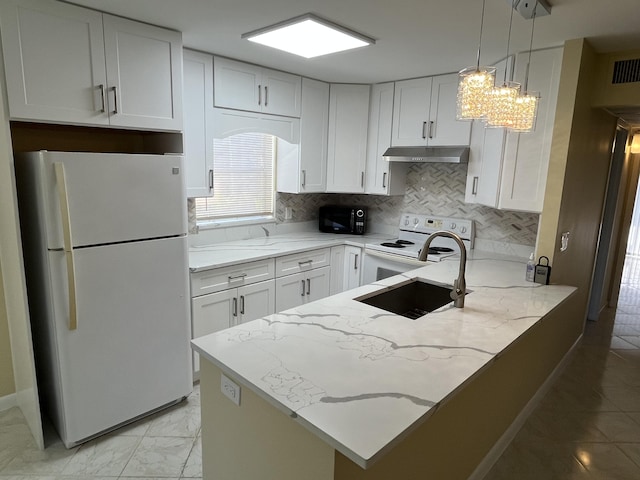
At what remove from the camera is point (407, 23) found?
2.17m

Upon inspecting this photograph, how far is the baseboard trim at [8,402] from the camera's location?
2609mm

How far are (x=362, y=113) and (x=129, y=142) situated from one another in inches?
80.8

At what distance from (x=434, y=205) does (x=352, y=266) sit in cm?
99

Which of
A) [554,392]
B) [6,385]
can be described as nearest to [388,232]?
[554,392]

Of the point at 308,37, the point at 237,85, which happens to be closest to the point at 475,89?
the point at 308,37

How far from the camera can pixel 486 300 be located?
7.37 ft

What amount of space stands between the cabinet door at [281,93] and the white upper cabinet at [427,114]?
89cm

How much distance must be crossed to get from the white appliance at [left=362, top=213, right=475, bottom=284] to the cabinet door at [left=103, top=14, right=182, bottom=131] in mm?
1931

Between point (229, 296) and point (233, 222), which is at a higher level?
point (233, 222)

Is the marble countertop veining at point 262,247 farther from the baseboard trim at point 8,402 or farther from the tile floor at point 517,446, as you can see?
the baseboard trim at point 8,402

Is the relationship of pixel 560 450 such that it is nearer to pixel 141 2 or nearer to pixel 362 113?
pixel 362 113

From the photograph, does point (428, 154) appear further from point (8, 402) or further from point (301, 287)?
point (8, 402)

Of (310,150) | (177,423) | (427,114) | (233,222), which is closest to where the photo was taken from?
(177,423)

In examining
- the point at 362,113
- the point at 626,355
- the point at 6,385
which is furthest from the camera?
the point at 362,113
